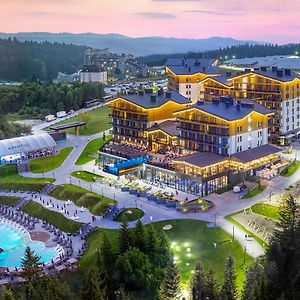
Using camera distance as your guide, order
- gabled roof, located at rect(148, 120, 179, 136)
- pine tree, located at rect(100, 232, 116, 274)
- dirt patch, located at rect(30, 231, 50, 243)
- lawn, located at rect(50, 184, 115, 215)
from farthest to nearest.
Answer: gabled roof, located at rect(148, 120, 179, 136)
lawn, located at rect(50, 184, 115, 215)
dirt patch, located at rect(30, 231, 50, 243)
pine tree, located at rect(100, 232, 116, 274)

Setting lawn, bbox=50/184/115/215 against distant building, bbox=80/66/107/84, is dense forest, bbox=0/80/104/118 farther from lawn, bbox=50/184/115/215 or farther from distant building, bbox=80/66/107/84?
lawn, bbox=50/184/115/215

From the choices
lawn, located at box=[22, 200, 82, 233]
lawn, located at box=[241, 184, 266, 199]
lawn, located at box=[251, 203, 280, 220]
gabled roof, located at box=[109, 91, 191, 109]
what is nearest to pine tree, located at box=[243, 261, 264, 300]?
lawn, located at box=[251, 203, 280, 220]

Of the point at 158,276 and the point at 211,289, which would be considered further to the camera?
the point at 158,276

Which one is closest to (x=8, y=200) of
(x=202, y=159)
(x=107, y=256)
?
(x=202, y=159)

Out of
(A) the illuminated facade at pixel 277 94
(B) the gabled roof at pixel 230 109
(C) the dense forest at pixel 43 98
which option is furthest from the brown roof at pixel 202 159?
(C) the dense forest at pixel 43 98

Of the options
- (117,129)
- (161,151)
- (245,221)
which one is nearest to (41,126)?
(117,129)

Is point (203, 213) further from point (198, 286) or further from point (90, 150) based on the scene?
point (90, 150)
